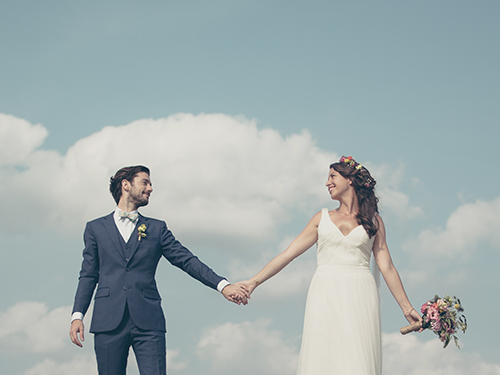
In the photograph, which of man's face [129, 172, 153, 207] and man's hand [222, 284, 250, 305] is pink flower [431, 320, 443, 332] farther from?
man's face [129, 172, 153, 207]

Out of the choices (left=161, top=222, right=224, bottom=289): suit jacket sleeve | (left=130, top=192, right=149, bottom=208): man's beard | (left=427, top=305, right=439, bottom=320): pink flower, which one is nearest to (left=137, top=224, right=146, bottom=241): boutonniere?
(left=161, top=222, right=224, bottom=289): suit jacket sleeve

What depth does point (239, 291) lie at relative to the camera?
8.48 meters

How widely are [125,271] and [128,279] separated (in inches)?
4.5

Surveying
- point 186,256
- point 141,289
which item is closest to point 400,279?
point 186,256

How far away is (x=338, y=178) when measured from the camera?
845 cm

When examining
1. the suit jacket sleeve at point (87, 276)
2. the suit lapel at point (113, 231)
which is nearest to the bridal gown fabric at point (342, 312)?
the suit lapel at point (113, 231)

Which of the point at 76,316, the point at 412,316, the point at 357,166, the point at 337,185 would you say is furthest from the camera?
the point at 357,166

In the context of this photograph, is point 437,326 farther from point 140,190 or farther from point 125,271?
point 140,190

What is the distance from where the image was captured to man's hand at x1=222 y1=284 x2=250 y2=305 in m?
8.40

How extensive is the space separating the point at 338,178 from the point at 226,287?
83.5 inches

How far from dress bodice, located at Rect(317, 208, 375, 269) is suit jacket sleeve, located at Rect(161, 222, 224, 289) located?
4.91 feet

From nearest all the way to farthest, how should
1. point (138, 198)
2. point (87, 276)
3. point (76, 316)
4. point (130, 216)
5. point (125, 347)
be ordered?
point (125, 347) → point (76, 316) → point (87, 276) → point (130, 216) → point (138, 198)

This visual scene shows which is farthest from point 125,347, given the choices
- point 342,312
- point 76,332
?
point 342,312

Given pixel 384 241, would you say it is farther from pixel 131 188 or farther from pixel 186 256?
pixel 131 188
